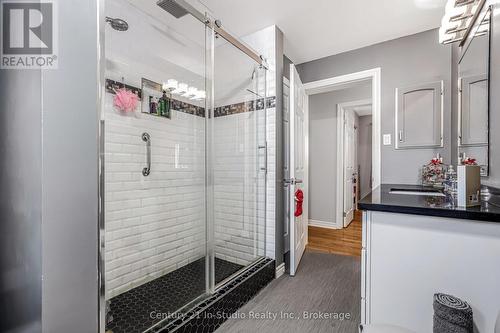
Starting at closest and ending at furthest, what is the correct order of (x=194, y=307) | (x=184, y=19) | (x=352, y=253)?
(x=194, y=307) < (x=184, y=19) < (x=352, y=253)

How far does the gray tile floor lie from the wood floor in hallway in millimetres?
448

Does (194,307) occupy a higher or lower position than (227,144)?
lower

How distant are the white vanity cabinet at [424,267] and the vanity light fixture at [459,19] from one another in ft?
5.01

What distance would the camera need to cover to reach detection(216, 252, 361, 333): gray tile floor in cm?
159

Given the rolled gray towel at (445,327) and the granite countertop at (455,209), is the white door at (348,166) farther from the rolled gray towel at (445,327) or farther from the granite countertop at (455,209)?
the rolled gray towel at (445,327)

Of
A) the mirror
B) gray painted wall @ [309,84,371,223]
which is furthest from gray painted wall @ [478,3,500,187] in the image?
gray painted wall @ [309,84,371,223]

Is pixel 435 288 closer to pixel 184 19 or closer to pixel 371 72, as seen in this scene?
pixel 371 72

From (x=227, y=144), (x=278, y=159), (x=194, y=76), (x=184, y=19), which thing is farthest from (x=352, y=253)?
(x=184, y=19)

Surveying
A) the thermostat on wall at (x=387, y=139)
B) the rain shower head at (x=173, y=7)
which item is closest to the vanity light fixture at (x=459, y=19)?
the thermostat on wall at (x=387, y=139)

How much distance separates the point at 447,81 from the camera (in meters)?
→ 2.27

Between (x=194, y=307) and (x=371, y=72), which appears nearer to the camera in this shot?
(x=194, y=307)

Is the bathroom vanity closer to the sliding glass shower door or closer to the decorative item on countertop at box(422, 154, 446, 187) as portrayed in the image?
the decorative item on countertop at box(422, 154, 446, 187)

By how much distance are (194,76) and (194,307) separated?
210 centimetres

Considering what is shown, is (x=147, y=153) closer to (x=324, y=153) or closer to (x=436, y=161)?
(x=436, y=161)
